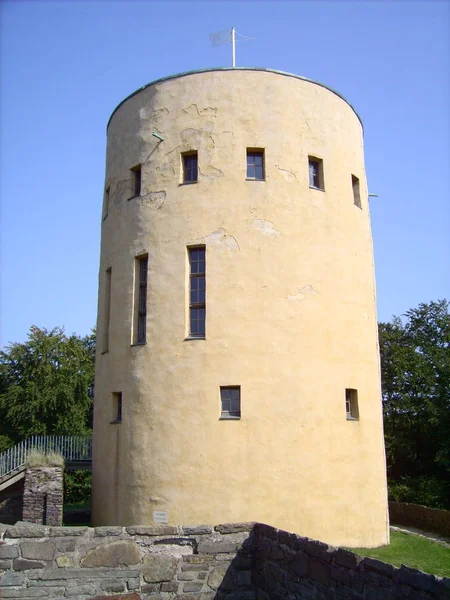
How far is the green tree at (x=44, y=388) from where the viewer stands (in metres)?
38.7

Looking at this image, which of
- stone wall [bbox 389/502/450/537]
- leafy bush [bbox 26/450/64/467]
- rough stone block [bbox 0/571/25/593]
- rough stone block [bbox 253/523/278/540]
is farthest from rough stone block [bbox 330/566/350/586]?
stone wall [bbox 389/502/450/537]

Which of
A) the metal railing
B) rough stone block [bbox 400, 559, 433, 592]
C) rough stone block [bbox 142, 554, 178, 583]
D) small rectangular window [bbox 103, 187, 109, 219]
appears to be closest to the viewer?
rough stone block [bbox 400, 559, 433, 592]

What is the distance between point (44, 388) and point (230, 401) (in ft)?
89.3

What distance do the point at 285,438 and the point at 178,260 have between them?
5419 millimetres

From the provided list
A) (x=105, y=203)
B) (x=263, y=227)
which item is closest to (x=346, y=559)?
(x=263, y=227)

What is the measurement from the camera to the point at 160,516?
14.7 m

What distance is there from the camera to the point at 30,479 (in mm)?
17781

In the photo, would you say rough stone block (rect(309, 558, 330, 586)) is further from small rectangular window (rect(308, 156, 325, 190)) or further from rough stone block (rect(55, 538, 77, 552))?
small rectangular window (rect(308, 156, 325, 190))

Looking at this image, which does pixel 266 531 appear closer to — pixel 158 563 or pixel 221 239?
pixel 158 563

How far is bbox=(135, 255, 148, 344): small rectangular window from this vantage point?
16.5 metres

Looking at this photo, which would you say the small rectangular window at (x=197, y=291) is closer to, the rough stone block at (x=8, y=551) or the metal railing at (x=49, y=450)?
the rough stone block at (x=8, y=551)

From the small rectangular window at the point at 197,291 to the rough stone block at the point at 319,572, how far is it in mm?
8037

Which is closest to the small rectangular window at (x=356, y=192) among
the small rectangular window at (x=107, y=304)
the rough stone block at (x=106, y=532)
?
the small rectangular window at (x=107, y=304)

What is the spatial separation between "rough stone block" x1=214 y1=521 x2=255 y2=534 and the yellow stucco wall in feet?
15.5
